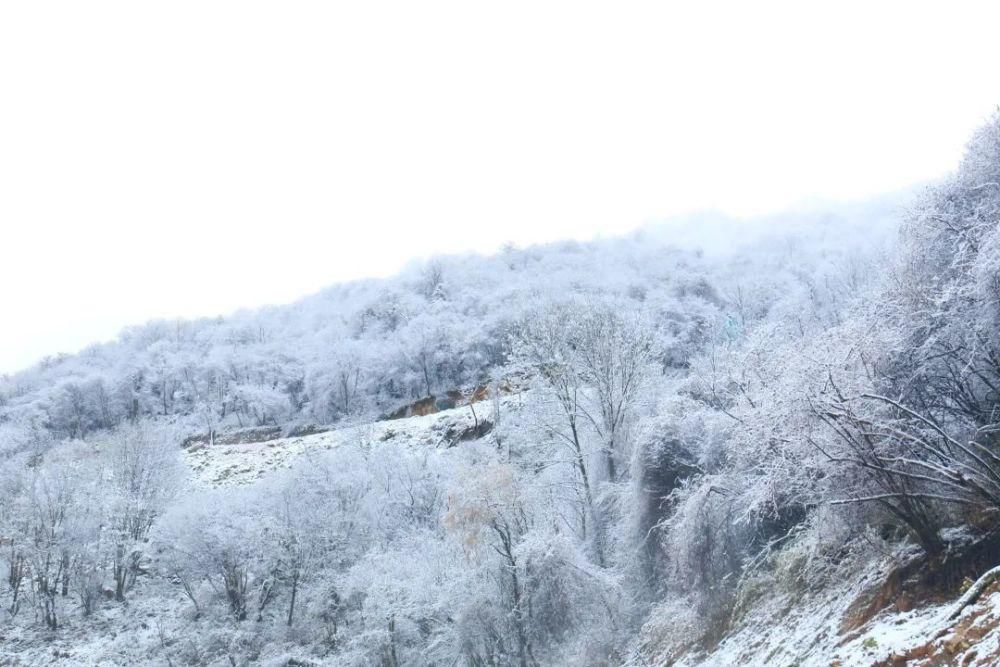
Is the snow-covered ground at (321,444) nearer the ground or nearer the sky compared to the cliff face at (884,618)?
nearer the ground

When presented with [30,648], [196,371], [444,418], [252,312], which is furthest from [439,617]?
[252,312]

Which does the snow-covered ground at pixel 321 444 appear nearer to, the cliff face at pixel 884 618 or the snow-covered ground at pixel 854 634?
the snow-covered ground at pixel 854 634

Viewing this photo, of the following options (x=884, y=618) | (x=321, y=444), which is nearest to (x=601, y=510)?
(x=884, y=618)

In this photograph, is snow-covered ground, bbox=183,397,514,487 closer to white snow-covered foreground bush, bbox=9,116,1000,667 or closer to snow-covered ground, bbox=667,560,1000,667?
white snow-covered foreground bush, bbox=9,116,1000,667

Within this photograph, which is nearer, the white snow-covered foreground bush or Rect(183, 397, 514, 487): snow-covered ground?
the white snow-covered foreground bush

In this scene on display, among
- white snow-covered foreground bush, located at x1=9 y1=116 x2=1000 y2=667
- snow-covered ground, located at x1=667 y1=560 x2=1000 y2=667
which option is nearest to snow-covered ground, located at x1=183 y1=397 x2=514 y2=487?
white snow-covered foreground bush, located at x1=9 y1=116 x2=1000 y2=667

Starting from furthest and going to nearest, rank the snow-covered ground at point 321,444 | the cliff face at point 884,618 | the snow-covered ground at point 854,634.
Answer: the snow-covered ground at point 321,444 < the cliff face at point 884,618 < the snow-covered ground at point 854,634

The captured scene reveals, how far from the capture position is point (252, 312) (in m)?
123

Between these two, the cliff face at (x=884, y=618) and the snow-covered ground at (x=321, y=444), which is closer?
the cliff face at (x=884, y=618)

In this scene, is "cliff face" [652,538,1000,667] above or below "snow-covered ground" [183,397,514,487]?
above

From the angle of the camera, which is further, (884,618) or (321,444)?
(321,444)

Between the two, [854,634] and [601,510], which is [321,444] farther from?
[854,634]

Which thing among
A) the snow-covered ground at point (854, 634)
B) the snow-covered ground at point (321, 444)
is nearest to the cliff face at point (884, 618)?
the snow-covered ground at point (854, 634)

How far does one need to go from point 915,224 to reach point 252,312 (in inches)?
4789
